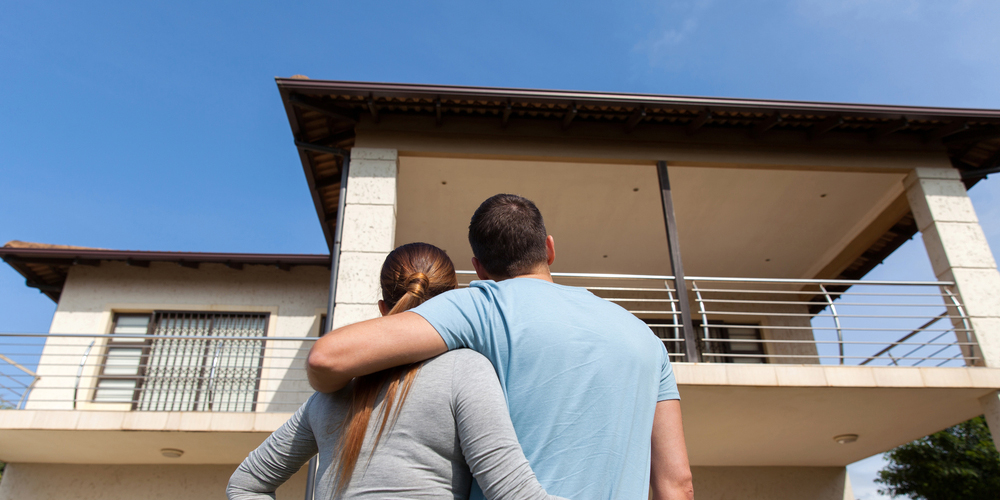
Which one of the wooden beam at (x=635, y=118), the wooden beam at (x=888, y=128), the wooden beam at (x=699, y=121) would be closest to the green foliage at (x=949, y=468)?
the wooden beam at (x=888, y=128)

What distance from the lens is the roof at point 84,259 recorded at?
29.1ft

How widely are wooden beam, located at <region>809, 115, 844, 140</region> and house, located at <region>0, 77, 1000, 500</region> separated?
34 mm

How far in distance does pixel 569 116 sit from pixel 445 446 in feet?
20.2

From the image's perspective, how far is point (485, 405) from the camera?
1.07m

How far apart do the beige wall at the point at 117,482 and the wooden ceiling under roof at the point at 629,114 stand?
463cm

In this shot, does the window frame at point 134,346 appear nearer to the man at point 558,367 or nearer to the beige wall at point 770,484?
the beige wall at point 770,484

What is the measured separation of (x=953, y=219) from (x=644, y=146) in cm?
369

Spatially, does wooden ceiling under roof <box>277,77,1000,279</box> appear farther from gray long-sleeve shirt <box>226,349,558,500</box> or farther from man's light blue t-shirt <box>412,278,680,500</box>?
gray long-sleeve shirt <box>226,349,558,500</box>

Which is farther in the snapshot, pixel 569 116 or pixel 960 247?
pixel 569 116

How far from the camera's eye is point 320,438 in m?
1.22

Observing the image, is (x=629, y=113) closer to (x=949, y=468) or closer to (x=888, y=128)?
(x=888, y=128)

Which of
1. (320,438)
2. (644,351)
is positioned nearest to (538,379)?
(644,351)

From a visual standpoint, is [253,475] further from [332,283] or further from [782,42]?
[782,42]

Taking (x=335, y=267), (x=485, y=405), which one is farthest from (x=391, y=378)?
(x=335, y=267)
